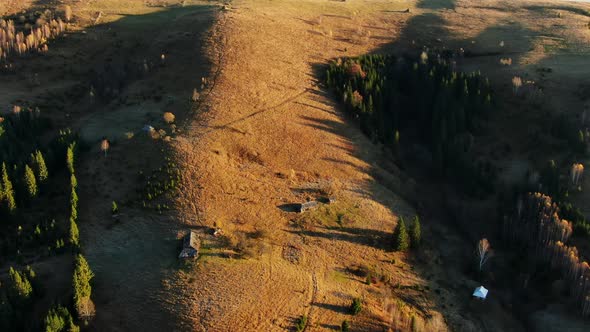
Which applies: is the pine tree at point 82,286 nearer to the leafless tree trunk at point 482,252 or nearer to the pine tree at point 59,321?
the pine tree at point 59,321

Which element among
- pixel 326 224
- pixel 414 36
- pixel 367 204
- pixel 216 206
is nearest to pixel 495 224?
pixel 367 204

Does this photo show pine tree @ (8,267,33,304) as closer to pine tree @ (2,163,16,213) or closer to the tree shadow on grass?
pine tree @ (2,163,16,213)

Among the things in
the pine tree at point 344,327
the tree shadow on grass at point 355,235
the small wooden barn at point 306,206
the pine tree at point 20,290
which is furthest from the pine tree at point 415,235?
the pine tree at point 20,290

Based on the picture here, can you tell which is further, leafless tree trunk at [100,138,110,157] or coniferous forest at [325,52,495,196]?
coniferous forest at [325,52,495,196]

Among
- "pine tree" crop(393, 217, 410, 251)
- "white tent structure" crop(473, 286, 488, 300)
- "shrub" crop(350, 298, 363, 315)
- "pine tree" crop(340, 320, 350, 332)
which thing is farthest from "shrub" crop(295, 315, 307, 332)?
"white tent structure" crop(473, 286, 488, 300)

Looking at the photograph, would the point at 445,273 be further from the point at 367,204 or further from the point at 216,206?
the point at 216,206

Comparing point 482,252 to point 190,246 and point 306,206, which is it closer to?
point 306,206
